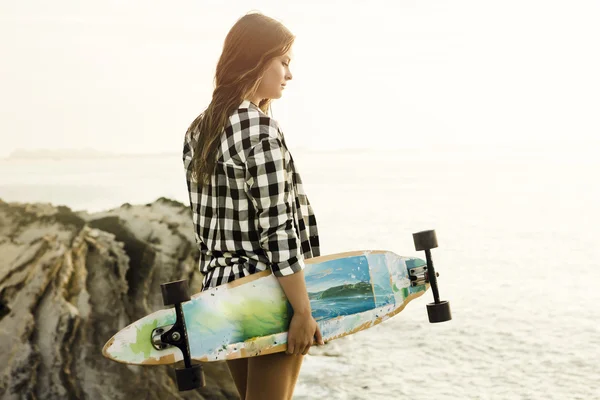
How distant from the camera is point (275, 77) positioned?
1330 mm

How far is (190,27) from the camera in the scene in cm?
738

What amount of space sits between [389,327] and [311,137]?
3.36 metres

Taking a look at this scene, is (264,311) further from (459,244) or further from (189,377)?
(459,244)

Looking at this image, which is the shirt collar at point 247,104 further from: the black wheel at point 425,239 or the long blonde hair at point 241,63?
the black wheel at point 425,239

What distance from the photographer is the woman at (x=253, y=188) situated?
1192 mm

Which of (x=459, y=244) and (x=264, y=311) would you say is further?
(x=459, y=244)

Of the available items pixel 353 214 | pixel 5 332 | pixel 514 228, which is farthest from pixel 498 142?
pixel 5 332

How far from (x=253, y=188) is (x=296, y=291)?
210 mm

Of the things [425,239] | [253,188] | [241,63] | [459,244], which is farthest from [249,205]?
[459,244]

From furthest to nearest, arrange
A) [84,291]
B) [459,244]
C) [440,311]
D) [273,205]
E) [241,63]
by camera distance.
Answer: [459,244] → [84,291] → [440,311] → [241,63] → [273,205]

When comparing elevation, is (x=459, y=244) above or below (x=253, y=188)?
below

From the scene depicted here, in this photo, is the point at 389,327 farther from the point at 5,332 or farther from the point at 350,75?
the point at 350,75

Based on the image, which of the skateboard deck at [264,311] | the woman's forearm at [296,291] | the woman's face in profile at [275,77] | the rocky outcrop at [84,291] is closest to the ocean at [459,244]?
the rocky outcrop at [84,291]

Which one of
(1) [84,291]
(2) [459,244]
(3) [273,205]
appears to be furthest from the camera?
(2) [459,244]
